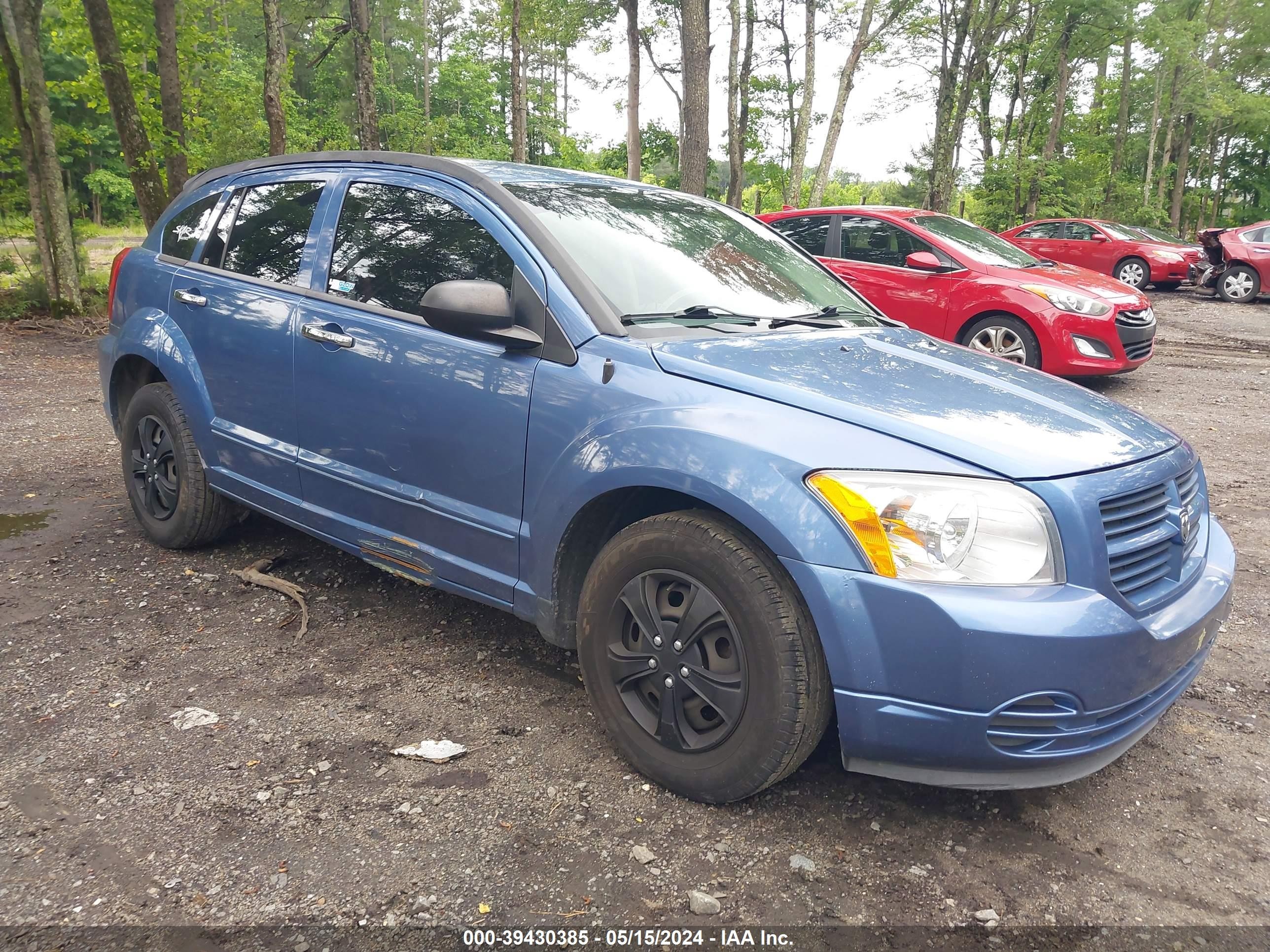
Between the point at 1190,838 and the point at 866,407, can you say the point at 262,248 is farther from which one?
the point at 1190,838

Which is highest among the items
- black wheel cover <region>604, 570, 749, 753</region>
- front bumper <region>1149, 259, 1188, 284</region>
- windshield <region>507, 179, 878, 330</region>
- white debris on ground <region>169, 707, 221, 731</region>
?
front bumper <region>1149, 259, 1188, 284</region>

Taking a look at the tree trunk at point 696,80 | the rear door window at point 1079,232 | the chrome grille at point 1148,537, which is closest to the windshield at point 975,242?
the tree trunk at point 696,80

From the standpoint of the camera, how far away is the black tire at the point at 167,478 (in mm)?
4086

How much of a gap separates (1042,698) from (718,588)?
80 cm

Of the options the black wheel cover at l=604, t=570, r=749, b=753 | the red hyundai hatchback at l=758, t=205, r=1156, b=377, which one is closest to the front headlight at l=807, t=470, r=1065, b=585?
the black wheel cover at l=604, t=570, r=749, b=753

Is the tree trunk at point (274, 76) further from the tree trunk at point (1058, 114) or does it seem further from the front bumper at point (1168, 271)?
the tree trunk at point (1058, 114)

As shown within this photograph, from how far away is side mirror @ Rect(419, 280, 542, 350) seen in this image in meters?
2.70

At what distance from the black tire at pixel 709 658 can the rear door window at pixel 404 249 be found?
106 cm

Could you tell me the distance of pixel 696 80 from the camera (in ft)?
37.1

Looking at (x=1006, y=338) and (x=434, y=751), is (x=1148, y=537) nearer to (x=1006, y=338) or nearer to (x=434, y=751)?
(x=434, y=751)

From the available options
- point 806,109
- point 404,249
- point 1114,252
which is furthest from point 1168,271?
point 404,249

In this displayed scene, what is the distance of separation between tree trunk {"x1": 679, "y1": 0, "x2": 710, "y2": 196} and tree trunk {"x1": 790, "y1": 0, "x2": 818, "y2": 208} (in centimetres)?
1104

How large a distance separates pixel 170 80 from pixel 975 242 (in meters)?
11.5

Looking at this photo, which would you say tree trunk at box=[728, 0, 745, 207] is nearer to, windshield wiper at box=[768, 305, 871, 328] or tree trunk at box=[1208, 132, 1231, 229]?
windshield wiper at box=[768, 305, 871, 328]
